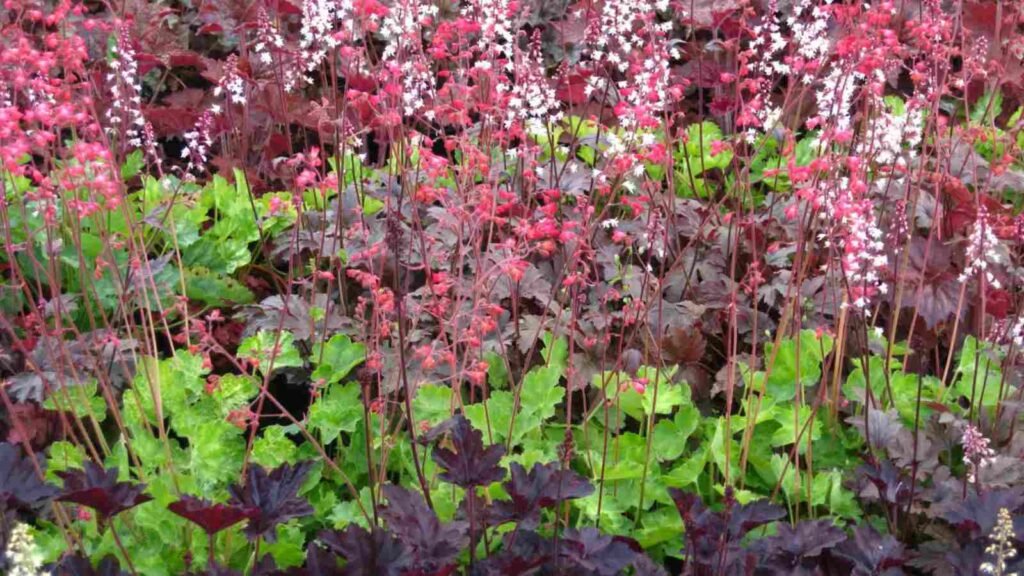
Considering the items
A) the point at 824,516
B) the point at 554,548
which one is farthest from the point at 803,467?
the point at 554,548

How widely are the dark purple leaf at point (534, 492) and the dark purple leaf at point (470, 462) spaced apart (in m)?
0.05

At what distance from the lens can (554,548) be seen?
2482mm

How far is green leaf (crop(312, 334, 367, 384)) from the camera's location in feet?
10.5

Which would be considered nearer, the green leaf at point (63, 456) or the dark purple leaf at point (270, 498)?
the dark purple leaf at point (270, 498)

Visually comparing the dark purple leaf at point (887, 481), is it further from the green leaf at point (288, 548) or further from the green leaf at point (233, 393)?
the green leaf at point (233, 393)

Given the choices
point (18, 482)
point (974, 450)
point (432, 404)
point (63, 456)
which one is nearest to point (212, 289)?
point (63, 456)

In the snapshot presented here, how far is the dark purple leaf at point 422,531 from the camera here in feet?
7.91

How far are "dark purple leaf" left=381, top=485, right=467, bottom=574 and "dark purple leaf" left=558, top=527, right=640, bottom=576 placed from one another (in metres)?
0.22

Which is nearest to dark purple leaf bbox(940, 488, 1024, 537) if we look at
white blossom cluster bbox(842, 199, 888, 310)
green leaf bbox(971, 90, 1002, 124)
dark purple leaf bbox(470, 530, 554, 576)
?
white blossom cluster bbox(842, 199, 888, 310)

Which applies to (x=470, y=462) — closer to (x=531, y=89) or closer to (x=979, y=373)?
(x=531, y=89)

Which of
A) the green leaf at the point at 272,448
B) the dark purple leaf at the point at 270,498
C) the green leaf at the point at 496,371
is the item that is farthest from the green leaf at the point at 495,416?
the dark purple leaf at the point at 270,498

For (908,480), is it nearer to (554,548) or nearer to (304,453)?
(554,548)

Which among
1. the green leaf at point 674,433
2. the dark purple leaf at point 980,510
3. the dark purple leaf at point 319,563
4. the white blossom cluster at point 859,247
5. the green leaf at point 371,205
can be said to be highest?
the white blossom cluster at point 859,247

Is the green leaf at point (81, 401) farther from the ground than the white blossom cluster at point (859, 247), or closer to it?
closer to it
